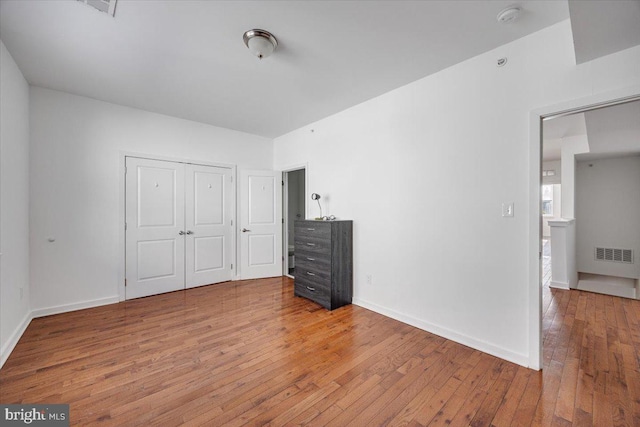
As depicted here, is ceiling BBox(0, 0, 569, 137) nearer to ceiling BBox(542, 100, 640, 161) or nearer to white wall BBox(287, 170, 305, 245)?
ceiling BBox(542, 100, 640, 161)

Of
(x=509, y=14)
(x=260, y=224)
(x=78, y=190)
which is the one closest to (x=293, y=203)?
(x=260, y=224)

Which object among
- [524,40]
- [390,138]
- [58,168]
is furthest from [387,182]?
[58,168]

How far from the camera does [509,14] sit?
5.98 feet

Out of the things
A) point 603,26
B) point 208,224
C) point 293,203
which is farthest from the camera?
point 293,203

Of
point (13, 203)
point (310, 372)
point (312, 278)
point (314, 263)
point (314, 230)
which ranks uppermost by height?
point (13, 203)

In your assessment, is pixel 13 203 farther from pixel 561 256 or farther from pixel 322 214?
pixel 561 256

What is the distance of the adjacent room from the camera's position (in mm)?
1768

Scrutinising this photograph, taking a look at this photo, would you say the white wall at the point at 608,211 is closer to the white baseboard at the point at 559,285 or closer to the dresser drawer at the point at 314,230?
the white baseboard at the point at 559,285

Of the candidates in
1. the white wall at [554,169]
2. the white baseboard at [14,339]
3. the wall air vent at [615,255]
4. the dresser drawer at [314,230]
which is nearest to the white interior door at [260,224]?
the dresser drawer at [314,230]

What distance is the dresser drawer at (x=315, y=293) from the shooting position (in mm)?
3310

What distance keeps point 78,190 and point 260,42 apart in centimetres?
310

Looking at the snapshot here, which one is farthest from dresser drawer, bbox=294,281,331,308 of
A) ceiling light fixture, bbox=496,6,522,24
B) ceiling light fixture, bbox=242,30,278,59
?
ceiling light fixture, bbox=496,6,522,24

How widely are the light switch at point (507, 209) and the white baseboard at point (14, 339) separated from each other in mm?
4345

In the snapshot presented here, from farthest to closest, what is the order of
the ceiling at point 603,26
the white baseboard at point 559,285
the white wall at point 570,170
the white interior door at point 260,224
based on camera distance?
1. the white interior door at point 260,224
2. the white wall at point 570,170
3. the white baseboard at point 559,285
4. the ceiling at point 603,26
